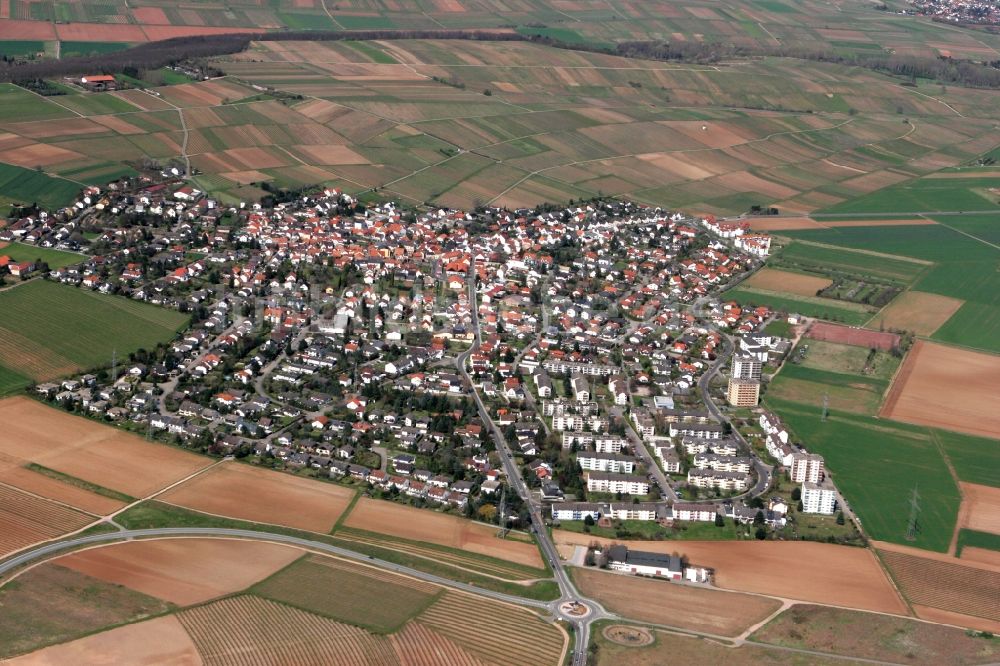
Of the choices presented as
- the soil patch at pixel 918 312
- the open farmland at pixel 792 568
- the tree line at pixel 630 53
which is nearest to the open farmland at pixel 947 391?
the soil patch at pixel 918 312

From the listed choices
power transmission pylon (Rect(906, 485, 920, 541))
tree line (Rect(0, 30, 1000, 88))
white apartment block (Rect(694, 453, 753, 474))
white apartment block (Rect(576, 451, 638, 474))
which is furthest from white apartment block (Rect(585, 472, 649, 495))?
tree line (Rect(0, 30, 1000, 88))

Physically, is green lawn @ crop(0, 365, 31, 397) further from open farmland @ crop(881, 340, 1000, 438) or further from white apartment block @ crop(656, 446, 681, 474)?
open farmland @ crop(881, 340, 1000, 438)

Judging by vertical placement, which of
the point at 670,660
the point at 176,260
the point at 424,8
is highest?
the point at 424,8

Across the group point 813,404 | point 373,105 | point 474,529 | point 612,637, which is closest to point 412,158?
point 373,105

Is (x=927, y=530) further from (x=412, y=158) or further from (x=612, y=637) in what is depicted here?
(x=412, y=158)

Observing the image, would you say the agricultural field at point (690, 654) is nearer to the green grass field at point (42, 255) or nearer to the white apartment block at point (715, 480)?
the white apartment block at point (715, 480)

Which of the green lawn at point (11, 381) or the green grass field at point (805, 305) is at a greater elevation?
the green grass field at point (805, 305)

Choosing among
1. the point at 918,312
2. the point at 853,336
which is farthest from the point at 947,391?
the point at 918,312
